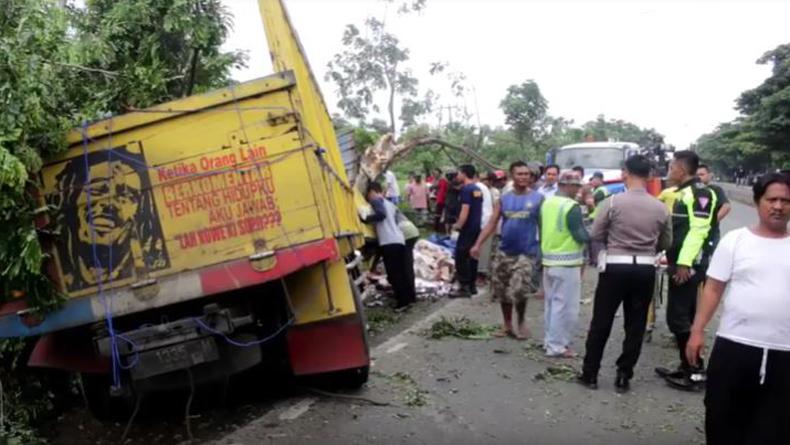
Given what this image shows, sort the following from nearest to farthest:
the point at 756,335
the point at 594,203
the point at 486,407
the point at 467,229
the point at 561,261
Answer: the point at 756,335 < the point at 486,407 < the point at 561,261 < the point at 467,229 < the point at 594,203

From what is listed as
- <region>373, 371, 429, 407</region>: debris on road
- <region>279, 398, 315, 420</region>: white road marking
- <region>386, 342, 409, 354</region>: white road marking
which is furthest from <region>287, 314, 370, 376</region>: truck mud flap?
<region>386, 342, 409, 354</region>: white road marking

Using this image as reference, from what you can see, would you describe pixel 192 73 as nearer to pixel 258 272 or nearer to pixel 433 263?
pixel 258 272

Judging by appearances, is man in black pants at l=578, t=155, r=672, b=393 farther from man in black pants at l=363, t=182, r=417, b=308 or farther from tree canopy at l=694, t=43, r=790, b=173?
tree canopy at l=694, t=43, r=790, b=173

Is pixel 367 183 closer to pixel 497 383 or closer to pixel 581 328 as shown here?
pixel 581 328

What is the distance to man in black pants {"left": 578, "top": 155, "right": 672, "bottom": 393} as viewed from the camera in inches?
235

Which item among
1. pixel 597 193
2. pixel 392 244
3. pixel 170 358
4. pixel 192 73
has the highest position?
pixel 192 73

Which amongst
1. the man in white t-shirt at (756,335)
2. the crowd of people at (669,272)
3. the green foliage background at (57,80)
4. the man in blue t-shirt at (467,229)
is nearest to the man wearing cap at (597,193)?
the crowd of people at (669,272)

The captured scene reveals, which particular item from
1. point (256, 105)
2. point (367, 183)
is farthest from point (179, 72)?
point (367, 183)

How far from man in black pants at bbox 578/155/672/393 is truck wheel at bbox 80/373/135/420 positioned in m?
3.54

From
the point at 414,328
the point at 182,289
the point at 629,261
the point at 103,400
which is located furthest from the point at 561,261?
the point at 103,400

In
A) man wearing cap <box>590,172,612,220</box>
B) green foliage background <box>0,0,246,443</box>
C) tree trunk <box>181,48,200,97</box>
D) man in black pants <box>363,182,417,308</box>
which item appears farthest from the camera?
man wearing cap <box>590,172,612,220</box>

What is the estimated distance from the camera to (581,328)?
8.69 metres

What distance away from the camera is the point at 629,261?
19.6 feet

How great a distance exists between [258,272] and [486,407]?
85.6 inches
